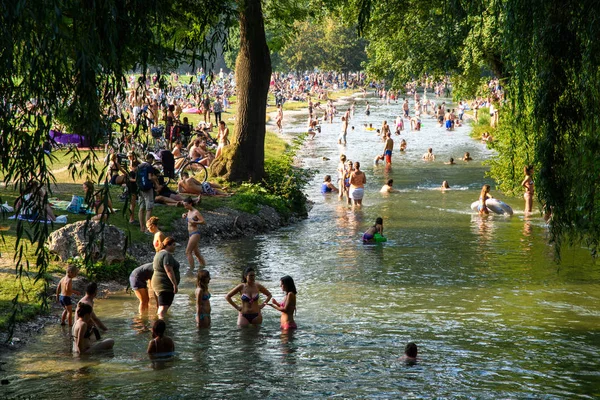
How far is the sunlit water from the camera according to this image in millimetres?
11930

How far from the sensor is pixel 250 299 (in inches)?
579

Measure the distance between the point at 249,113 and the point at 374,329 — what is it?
45.5ft

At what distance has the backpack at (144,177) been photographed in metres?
20.8

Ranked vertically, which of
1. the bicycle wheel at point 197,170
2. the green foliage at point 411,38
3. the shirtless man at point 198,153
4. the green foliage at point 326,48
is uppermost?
the green foliage at point 326,48

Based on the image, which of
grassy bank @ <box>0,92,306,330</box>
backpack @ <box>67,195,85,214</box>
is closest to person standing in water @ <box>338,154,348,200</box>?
grassy bank @ <box>0,92,306,330</box>

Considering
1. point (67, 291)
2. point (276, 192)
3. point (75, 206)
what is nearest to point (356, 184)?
point (276, 192)

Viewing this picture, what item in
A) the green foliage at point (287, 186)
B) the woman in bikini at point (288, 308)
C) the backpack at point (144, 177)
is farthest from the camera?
the green foliage at point (287, 186)

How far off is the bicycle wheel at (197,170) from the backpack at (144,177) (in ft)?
19.9

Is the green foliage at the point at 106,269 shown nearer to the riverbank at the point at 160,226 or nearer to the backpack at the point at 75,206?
the riverbank at the point at 160,226

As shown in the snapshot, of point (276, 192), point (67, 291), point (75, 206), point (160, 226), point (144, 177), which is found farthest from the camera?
point (276, 192)

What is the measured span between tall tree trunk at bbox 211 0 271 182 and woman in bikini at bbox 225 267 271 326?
1291cm

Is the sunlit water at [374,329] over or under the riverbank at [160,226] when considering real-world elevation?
under

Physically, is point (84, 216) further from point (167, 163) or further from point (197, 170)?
point (197, 170)

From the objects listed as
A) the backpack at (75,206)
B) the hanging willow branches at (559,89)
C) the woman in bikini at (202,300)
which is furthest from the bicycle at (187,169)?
the hanging willow branches at (559,89)
